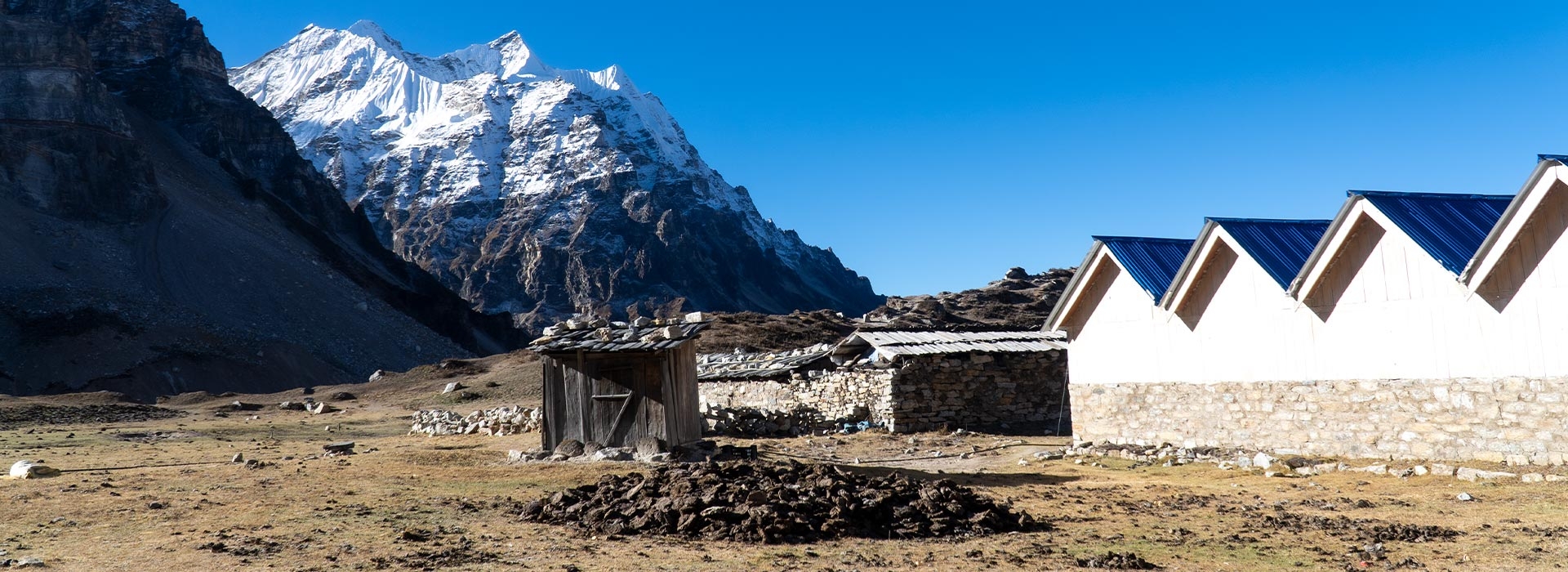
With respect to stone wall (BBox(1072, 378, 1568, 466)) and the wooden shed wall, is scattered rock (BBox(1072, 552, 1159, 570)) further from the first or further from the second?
the wooden shed wall

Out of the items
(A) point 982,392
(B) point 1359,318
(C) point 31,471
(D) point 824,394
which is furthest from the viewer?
(D) point 824,394

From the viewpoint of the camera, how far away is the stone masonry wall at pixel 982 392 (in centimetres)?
2475

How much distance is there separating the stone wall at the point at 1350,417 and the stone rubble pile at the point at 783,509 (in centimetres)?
646

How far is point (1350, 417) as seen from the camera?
1519 centimetres

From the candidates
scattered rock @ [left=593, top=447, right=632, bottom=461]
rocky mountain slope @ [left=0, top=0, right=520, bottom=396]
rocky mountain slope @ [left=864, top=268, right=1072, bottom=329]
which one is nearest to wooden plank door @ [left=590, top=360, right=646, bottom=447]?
scattered rock @ [left=593, top=447, right=632, bottom=461]

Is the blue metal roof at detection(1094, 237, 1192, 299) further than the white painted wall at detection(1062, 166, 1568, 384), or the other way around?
the blue metal roof at detection(1094, 237, 1192, 299)

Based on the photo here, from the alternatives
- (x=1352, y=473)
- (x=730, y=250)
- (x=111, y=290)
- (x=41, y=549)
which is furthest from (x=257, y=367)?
(x=730, y=250)

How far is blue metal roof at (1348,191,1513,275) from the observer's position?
541 inches

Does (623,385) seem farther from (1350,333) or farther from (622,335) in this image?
(1350,333)

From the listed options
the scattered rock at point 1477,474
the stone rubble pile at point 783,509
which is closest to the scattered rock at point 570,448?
the stone rubble pile at point 783,509

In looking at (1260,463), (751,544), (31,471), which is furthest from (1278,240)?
(31,471)

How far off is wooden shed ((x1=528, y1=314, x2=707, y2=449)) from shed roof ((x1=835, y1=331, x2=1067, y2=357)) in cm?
672

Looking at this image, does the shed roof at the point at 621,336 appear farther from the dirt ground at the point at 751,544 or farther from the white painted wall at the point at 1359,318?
the white painted wall at the point at 1359,318

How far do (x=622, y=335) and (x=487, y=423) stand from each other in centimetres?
1209
